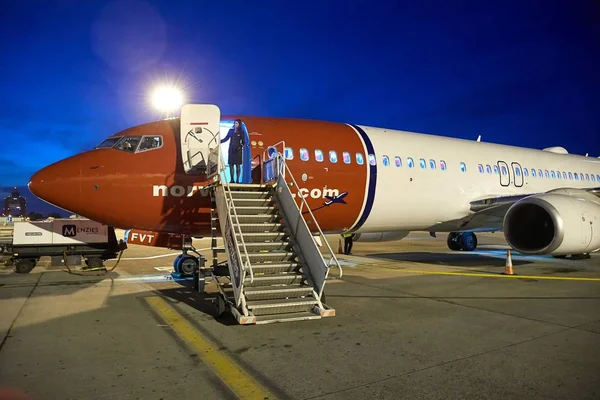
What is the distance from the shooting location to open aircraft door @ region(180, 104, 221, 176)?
892 centimetres

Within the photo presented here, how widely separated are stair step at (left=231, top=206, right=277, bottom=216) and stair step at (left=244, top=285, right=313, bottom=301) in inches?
64.8

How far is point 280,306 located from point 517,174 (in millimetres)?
11320

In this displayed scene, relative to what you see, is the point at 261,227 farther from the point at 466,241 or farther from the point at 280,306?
the point at 466,241

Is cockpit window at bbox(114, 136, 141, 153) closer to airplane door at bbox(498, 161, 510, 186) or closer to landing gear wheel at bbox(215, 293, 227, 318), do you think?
landing gear wheel at bbox(215, 293, 227, 318)

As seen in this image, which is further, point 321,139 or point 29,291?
point 321,139

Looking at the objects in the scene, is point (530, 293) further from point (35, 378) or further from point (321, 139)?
point (35, 378)

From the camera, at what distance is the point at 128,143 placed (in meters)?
9.05

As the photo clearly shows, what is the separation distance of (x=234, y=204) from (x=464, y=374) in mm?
4980

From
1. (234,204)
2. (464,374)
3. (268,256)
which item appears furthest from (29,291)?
(464,374)

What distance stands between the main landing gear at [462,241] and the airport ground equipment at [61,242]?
1414cm

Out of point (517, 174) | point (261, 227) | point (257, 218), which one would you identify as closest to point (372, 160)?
point (257, 218)

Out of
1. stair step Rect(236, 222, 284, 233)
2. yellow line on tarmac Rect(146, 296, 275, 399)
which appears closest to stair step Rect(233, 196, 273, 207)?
stair step Rect(236, 222, 284, 233)

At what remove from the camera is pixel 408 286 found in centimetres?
957

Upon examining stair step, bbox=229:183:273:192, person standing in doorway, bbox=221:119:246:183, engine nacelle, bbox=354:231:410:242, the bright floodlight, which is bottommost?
engine nacelle, bbox=354:231:410:242
